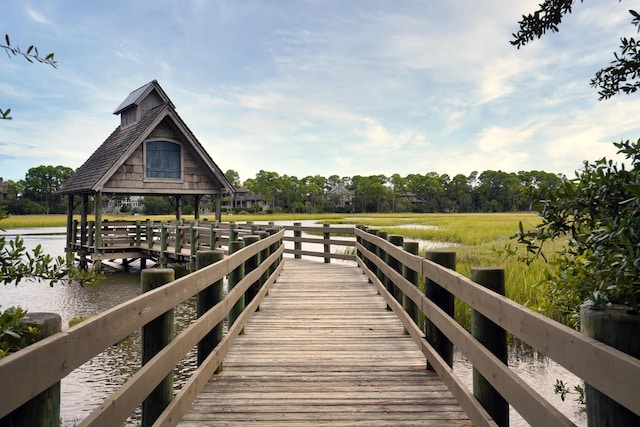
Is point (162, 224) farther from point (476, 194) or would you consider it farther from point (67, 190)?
point (476, 194)

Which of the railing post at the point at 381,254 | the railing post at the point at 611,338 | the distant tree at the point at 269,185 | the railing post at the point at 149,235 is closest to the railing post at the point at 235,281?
the railing post at the point at 381,254

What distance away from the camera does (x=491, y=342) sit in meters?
3.04

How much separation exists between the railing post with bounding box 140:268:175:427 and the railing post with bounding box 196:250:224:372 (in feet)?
3.38

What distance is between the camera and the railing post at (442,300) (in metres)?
4.23

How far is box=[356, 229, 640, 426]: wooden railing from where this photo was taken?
5.45 feet

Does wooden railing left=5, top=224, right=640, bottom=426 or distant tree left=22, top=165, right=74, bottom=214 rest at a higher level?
distant tree left=22, top=165, right=74, bottom=214

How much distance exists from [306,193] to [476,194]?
40806 mm

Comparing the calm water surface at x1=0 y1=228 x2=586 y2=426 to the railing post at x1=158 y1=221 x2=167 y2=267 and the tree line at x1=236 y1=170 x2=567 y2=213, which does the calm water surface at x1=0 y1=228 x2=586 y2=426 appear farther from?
the tree line at x1=236 y1=170 x2=567 y2=213

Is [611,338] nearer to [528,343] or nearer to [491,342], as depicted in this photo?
[528,343]

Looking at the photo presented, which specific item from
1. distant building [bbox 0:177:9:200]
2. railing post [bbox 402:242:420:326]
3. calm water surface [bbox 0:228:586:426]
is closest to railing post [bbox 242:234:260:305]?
calm water surface [bbox 0:228:586:426]

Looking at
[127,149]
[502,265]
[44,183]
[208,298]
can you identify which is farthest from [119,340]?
[44,183]

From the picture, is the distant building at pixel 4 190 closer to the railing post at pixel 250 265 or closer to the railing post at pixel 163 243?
the railing post at pixel 163 243

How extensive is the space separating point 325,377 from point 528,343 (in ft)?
8.02

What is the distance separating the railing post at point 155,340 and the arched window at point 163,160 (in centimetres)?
1801
